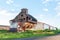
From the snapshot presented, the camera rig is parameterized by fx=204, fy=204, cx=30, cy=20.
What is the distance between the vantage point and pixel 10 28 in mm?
44750

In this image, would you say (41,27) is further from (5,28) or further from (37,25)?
(5,28)

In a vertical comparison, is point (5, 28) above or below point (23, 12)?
below

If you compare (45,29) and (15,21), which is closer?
(45,29)

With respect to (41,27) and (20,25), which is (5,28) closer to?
(20,25)

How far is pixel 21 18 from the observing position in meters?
46.5

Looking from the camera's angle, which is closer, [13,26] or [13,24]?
[13,26]

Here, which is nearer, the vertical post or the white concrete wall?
the vertical post

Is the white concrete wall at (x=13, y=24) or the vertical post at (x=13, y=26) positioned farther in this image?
the white concrete wall at (x=13, y=24)

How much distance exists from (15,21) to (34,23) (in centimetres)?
448

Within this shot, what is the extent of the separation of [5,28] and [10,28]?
1240 millimetres

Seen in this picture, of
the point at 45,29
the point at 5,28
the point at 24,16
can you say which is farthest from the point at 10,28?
the point at 45,29

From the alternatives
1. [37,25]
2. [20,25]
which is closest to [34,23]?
[37,25]

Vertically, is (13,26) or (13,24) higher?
(13,24)

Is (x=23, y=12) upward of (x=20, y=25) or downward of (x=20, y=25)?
upward
